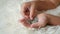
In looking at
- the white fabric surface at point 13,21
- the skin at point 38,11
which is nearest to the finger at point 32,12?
the skin at point 38,11

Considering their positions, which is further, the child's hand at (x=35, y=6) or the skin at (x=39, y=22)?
the child's hand at (x=35, y=6)

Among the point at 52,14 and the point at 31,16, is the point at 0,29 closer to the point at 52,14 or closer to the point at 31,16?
the point at 31,16

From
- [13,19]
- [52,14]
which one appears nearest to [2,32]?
[13,19]

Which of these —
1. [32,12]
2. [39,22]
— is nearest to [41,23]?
[39,22]

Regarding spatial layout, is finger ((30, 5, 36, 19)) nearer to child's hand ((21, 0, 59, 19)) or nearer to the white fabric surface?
child's hand ((21, 0, 59, 19))

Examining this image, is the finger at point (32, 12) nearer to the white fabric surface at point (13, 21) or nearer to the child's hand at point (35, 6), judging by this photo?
the child's hand at point (35, 6)

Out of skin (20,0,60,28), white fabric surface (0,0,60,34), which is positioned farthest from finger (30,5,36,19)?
white fabric surface (0,0,60,34)

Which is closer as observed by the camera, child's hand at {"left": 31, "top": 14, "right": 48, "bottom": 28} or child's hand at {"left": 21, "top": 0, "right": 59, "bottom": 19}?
child's hand at {"left": 31, "top": 14, "right": 48, "bottom": 28}
